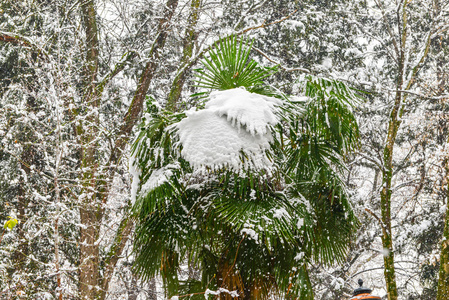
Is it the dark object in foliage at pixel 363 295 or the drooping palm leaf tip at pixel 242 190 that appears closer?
the dark object in foliage at pixel 363 295

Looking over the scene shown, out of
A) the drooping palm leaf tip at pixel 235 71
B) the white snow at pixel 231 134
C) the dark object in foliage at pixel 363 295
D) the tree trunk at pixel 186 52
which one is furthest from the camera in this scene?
the tree trunk at pixel 186 52

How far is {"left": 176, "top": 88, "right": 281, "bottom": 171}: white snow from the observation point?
3109 mm

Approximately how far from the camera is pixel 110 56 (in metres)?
7.90

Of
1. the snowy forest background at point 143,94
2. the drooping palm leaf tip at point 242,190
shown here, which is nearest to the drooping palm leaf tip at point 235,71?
the drooping palm leaf tip at point 242,190

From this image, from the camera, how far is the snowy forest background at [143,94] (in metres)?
6.72

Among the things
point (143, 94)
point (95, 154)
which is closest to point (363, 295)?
point (143, 94)

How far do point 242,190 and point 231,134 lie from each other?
47 centimetres

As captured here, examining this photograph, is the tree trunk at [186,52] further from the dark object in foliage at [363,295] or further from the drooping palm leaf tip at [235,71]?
the dark object in foliage at [363,295]

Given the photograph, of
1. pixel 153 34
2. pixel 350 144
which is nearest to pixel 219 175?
pixel 350 144

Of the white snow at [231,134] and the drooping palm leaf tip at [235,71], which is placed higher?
the drooping palm leaf tip at [235,71]

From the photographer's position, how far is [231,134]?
3.18 meters

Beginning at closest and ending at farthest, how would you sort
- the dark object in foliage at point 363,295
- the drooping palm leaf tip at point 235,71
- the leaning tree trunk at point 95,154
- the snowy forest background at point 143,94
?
the dark object in foliage at point 363,295 → the drooping palm leaf tip at point 235,71 → the leaning tree trunk at point 95,154 → the snowy forest background at point 143,94

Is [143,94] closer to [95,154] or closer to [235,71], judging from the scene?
[95,154]

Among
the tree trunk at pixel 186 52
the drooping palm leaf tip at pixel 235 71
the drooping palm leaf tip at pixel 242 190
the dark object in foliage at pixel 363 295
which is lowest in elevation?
the dark object in foliage at pixel 363 295
